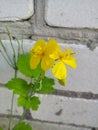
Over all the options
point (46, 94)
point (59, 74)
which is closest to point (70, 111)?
point (46, 94)

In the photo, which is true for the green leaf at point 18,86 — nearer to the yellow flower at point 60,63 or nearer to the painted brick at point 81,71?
the painted brick at point 81,71

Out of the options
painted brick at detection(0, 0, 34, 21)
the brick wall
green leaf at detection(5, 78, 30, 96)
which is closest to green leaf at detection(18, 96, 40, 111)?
green leaf at detection(5, 78, 30, 96)

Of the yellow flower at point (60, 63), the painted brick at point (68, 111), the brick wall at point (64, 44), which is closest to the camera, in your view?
the yellow flower at point (60, 63)

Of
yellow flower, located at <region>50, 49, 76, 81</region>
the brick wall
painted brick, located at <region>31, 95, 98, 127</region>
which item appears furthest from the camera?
painted brick, located at <region>31, 95, 98, 127</region>

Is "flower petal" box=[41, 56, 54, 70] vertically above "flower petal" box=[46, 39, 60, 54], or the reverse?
"flower petal" box=[46, 39, 60, 54]

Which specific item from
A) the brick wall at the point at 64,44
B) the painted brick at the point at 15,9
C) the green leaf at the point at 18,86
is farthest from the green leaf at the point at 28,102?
the painted brick at the point at 15,9

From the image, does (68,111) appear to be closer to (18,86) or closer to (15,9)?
(18,86)

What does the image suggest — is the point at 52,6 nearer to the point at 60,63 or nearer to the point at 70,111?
the point at 60,63

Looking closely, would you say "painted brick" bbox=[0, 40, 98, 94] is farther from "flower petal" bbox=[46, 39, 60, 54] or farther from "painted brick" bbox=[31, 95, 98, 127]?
"flower petal" bbox=[46, 39, 60, 54]
